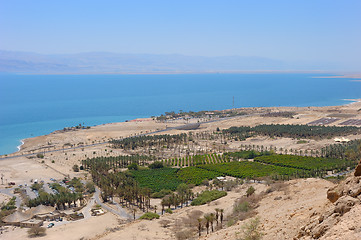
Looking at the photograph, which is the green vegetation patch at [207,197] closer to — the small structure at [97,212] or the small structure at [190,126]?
the small structure at [97,212]

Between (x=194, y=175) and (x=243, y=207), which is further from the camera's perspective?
(x=194, y=175)

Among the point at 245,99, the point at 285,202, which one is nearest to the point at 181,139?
the point at 285,202

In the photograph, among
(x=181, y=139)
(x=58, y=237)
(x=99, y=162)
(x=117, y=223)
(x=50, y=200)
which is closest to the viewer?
(x=58, y=237)

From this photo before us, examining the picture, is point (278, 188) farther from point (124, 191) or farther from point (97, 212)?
point (97, 212)

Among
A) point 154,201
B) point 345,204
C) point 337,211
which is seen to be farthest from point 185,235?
point 345,204

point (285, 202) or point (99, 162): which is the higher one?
point (285, 202)

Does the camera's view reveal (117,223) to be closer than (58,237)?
No

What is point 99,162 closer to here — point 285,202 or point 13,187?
point 13,187
